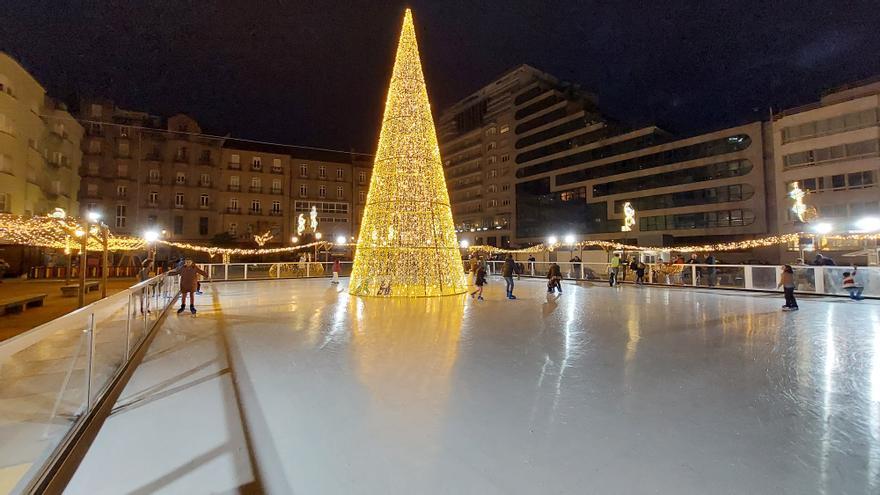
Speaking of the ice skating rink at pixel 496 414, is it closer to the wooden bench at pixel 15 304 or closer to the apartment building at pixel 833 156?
the wooden bench at pixel 15 304

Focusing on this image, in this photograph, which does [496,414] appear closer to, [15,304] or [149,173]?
[15,304]

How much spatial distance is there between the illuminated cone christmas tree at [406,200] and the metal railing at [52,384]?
8084 millimetres

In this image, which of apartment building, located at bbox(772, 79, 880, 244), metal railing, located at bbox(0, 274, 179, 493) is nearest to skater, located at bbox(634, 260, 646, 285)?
apartment building, located at bbox(772, 79, 880, 244)

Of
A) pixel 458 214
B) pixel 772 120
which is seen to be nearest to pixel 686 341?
pixel 772 120

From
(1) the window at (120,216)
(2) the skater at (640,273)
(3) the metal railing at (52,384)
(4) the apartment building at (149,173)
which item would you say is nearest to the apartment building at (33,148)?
(4) the apartment building at (149,173)

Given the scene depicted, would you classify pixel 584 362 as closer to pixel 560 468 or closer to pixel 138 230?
pixel 560 468

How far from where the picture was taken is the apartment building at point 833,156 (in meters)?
25.8

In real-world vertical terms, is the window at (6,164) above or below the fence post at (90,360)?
above

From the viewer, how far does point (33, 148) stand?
24.9 meters

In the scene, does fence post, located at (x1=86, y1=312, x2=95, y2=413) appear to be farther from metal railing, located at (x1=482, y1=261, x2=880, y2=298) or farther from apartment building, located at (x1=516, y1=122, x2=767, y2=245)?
apartment building, located at (x1=516, y1=122, x2=767, y2=245)

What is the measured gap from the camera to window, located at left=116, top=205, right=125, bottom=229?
3309 centimetres

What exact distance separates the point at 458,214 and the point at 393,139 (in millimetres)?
51125

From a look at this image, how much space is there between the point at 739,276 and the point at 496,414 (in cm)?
1544

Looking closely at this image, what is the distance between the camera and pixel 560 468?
253 cm
